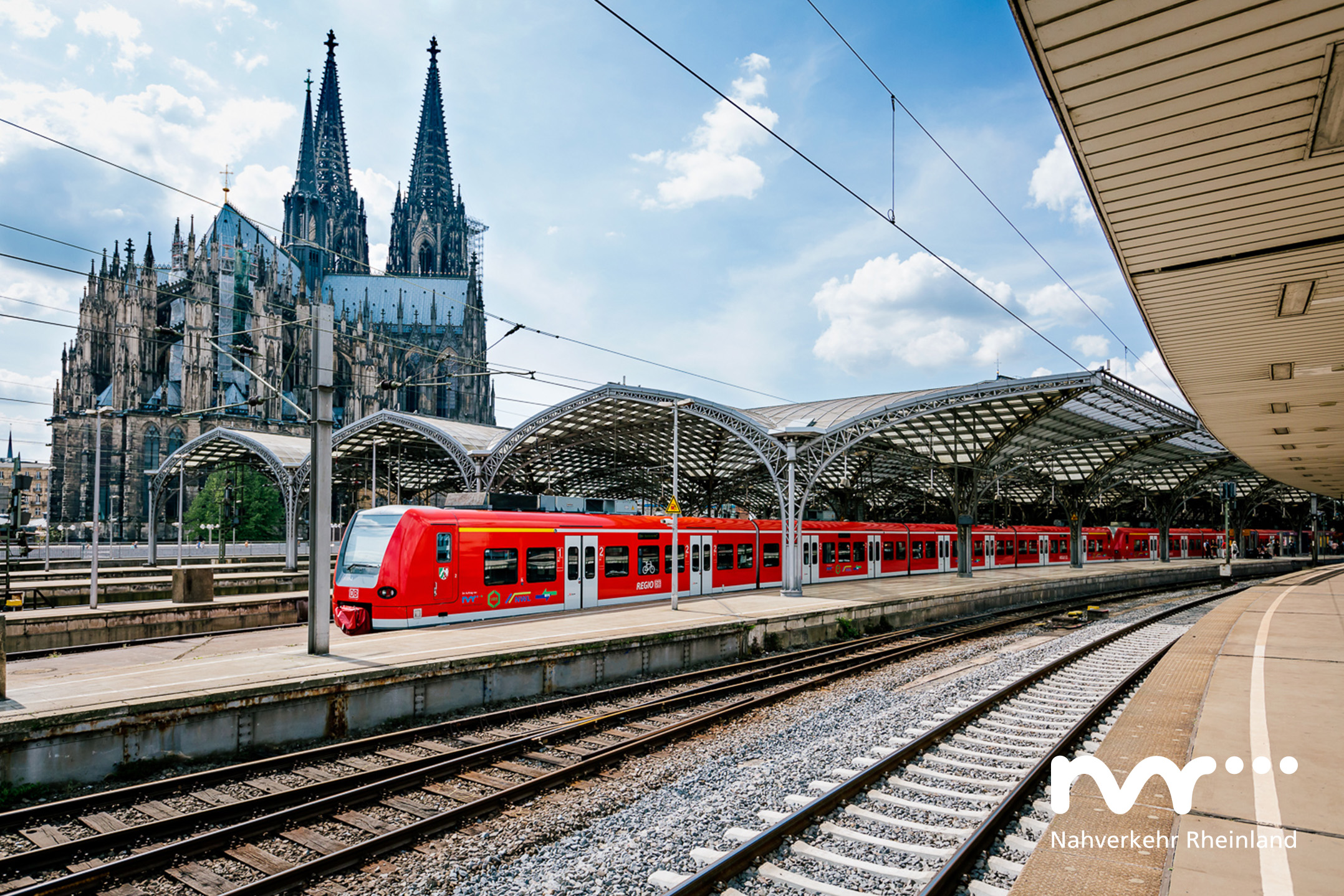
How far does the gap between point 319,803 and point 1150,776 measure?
751cm

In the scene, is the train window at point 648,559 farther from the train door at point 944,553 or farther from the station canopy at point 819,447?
the train door at point 944,553

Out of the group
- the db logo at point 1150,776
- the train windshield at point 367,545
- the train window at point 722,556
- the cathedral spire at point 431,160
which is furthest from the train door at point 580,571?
the cathedral spire at point 431,160

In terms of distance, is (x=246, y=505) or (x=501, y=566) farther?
(x=246, y=505)

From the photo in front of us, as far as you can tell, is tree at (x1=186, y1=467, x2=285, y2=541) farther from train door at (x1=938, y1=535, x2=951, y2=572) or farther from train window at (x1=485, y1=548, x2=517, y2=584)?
train door at (x1=938, y1=535, x2=951, y2=572)

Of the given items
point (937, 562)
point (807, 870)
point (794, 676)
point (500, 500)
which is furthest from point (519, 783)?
point (937, 562)

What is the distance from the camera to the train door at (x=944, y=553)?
36.9 meters

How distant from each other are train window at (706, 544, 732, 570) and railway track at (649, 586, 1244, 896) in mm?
14353

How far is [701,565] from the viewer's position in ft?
78.0

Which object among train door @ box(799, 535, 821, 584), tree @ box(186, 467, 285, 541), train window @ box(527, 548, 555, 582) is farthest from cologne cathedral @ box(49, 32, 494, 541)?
train window @ box(527, 548, 555, 582)

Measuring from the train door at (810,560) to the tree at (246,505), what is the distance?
46.0 metres

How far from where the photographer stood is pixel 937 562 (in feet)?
120

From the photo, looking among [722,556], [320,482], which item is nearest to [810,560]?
[722,556]

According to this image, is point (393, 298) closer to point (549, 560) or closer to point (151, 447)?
point (151, 447)

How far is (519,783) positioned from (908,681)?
8.08m
